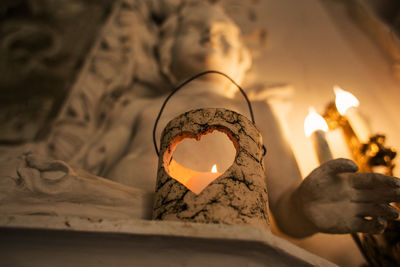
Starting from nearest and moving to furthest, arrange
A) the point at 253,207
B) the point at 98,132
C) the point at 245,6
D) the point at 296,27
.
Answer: the point at 253,207 < the point at 98,132 < the point at 296,27 < the point at 245,6

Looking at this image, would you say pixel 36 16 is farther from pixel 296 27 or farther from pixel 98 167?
pixel 296 27

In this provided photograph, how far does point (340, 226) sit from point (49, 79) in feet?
4.08

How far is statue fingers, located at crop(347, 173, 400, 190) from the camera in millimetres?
548

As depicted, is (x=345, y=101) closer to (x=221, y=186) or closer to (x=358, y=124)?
(x=358, y=124)

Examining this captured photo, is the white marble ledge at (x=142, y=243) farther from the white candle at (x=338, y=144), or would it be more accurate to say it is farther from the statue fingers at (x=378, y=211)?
the white candle at (x=338, y=144)

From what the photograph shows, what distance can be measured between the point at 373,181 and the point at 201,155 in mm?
459

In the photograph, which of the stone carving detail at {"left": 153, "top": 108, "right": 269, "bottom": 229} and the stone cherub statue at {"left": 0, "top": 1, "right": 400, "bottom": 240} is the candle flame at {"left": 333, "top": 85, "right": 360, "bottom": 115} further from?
the stone carving detail at {"left": 153, "top": 108, "right": 269, "bottom": 229}

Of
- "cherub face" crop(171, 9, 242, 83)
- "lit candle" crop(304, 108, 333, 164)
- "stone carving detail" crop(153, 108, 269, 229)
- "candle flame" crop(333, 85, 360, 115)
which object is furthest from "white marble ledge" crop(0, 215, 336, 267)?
"cherub face" crop(171, 9, 242, 83)

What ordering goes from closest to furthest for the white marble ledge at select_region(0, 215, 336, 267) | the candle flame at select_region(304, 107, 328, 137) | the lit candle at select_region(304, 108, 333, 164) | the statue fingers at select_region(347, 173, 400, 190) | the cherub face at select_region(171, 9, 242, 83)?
the white marble ledge at select_region(0, 215, 336, 267) < the statue fingers at select_region(347, 173, 400, 190) < the lit candle at select_region(304, 108, 333, 164) < the candle flame at select_region(304, 107, 328, 137) < the cherub face at select_region(171, 9, 242, 83)

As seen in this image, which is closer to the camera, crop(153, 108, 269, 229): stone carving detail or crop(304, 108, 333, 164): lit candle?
crop(153, 108, 269, 229): stone carving detail

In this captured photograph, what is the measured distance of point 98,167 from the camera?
1.10 meters

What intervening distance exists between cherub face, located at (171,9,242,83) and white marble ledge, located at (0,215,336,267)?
933 mm

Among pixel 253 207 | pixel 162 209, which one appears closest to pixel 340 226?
pixel 253 207

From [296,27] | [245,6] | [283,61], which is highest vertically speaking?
[245,6]
